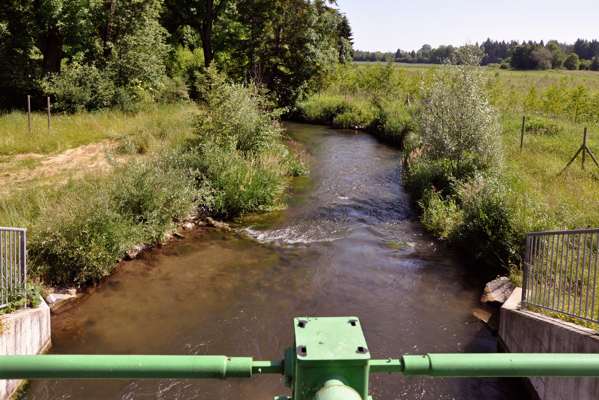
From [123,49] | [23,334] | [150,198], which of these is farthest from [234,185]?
[123,49]

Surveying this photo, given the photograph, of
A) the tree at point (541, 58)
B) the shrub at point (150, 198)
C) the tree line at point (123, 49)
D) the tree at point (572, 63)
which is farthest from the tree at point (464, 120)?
the tree at point (572, 63)

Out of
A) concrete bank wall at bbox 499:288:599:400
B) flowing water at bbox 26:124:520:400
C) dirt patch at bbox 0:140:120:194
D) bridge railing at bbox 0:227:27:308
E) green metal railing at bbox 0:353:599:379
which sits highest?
green metal railing at bbox 0:353:599:379

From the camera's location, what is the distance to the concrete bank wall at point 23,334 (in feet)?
23.4

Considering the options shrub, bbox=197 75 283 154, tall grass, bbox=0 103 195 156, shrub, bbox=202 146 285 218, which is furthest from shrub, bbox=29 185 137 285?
tall grass, bbox=0 103 195 156

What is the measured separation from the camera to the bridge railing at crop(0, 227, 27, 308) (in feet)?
25.7

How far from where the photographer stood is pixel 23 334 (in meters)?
7.71

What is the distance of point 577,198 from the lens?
13.0 metres

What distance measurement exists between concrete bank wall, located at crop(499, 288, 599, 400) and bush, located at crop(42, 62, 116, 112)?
21.2 meters

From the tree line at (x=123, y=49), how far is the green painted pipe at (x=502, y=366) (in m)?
18.9

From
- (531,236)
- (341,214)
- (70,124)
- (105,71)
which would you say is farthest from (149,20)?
(531,236)

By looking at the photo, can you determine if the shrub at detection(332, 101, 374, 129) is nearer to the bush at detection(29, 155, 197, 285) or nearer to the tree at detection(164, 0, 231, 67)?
the tree at detection(164, 0, 231, 67)

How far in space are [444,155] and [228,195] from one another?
717 centimetres

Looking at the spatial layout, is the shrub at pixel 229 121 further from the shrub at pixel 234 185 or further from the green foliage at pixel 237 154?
the shrub at pixel 234 185

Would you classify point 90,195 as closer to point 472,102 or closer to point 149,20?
point 472,102
